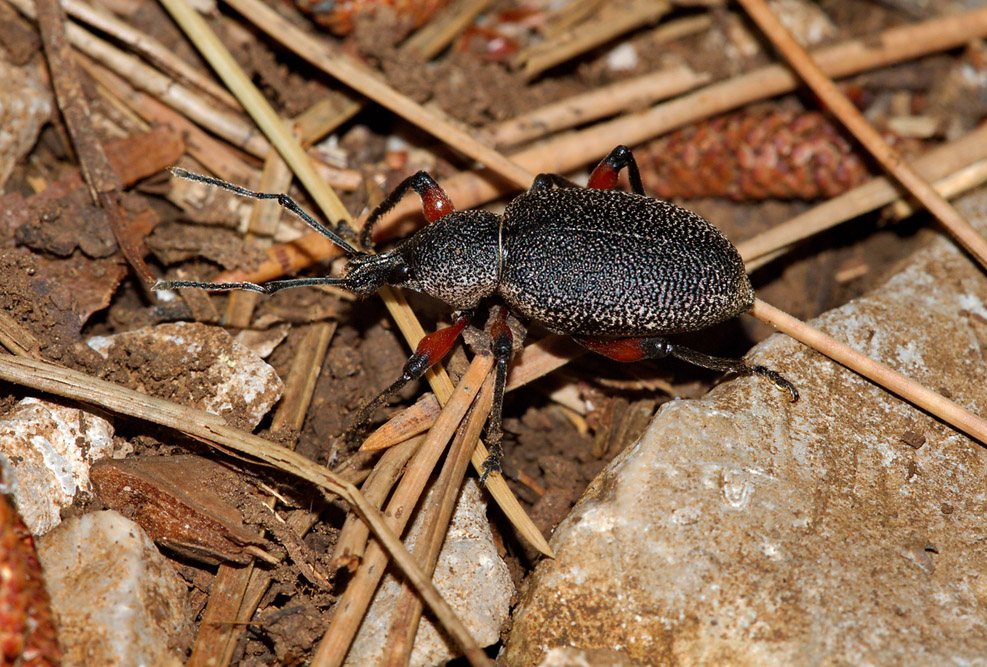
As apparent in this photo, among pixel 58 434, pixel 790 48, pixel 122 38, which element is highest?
pixel 122 38

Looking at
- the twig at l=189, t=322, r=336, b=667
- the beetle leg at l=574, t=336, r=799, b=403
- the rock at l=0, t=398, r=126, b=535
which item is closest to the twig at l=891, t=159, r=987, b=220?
the beetle leg at l=574, t=336, r=799, b=403

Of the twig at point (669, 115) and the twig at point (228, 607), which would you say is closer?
the twig at point (228, 607)

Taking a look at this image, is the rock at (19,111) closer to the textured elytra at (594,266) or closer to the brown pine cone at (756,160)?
the textured elytra at (594,266)

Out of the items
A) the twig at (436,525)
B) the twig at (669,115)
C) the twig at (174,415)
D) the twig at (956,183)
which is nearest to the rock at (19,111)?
the twig at (669,115)

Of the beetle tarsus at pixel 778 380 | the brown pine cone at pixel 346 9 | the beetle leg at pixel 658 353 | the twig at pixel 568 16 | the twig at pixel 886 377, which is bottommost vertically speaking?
the twig at pixel 886 377

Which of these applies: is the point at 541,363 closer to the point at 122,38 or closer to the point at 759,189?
the point at 759,189

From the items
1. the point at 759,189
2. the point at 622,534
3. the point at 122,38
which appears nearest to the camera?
the point at 622,534

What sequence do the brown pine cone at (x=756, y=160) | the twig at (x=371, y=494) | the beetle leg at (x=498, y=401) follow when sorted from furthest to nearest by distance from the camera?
the brown pine cone at (x=756, y=160)
the beetle leg at (x=498, y=401)
the twig at (x=371, y=494)

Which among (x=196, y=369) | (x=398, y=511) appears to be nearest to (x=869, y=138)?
(x=398, y=511)

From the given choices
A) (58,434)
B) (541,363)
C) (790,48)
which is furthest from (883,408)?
(58,434)
